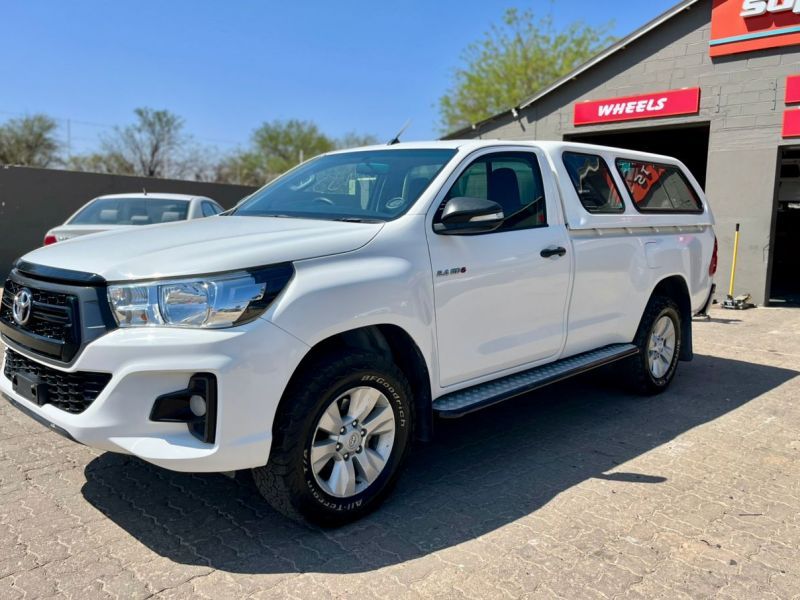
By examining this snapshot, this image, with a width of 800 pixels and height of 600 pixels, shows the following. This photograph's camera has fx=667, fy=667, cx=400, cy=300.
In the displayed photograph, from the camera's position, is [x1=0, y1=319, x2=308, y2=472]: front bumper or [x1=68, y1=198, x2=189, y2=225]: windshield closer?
[x1=0, y1=319, x2=308, y2=472]: front bumper

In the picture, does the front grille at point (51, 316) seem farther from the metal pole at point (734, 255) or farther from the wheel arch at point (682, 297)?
the metal pole at point (734, 255)

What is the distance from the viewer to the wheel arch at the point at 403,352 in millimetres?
3445

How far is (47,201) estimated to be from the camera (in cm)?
1480

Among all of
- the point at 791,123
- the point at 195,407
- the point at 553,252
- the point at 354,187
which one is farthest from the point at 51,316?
the point at 791,123

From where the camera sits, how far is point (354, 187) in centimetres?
413

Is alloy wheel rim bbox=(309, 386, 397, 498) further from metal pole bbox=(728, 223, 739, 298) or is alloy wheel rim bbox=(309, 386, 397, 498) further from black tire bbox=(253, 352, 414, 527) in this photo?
metal pole bbox=(728, 223, 739, 298)

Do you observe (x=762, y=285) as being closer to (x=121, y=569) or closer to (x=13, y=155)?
(x=121, y=569)

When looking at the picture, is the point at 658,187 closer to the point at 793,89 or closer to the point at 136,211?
the point at 136,211

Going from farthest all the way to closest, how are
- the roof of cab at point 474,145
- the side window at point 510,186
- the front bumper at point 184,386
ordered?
1. the roof of cab at point 474,145
2. the side window at point 510,186
3. the front bumper at point 184,386

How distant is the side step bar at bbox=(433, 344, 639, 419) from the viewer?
372 cm

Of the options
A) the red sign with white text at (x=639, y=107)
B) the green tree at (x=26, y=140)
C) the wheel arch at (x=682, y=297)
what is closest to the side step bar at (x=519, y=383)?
the wheel arch at (x=682, y=297)

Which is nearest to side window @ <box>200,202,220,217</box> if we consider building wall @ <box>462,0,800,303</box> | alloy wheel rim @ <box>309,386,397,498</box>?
alloy wheel rim @ <box>309,386,397,498</box>

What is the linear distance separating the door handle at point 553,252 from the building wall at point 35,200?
1276 centimetres

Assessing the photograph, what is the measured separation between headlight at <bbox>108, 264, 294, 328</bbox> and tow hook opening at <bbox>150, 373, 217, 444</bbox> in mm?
248
